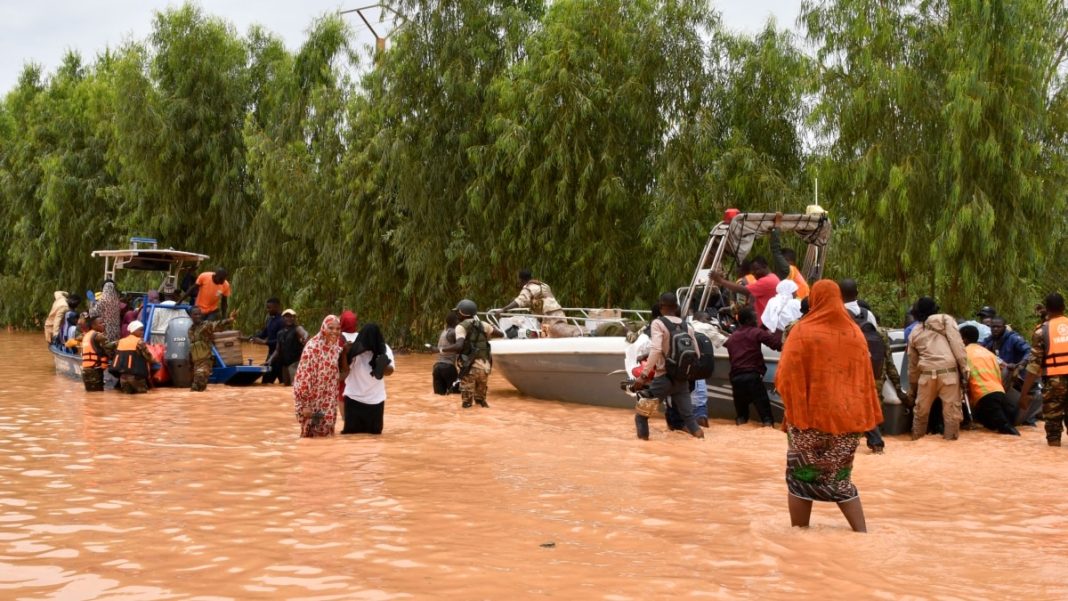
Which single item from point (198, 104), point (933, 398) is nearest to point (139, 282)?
point (198, 104)

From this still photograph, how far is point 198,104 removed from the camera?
29109 mm

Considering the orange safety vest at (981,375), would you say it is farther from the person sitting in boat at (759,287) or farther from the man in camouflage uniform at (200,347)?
the man in camouflage uniform at (200,347)

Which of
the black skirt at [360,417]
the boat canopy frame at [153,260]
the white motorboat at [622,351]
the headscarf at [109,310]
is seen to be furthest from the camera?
the boat canopy frame at [153,260]

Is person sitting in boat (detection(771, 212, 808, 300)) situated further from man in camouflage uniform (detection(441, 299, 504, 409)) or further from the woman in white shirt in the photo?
A: the woman in white shirt

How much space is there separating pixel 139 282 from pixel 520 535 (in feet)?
80.4

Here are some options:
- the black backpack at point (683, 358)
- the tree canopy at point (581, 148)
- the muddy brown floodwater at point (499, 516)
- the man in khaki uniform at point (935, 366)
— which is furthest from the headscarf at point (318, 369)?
the tree canopy at point (581, 148)

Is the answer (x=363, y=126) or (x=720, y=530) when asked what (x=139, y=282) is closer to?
(x=363, y=126)

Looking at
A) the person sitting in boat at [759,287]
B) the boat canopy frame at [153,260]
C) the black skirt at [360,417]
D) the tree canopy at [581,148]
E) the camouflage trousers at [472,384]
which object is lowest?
the black skirt at [360,417]

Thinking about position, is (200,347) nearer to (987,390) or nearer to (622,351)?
(622,351)

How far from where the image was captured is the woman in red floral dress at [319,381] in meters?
10.9

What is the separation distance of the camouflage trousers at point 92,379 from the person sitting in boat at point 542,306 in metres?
5.95

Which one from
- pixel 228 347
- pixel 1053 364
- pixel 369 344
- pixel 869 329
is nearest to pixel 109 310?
pixel 228 347

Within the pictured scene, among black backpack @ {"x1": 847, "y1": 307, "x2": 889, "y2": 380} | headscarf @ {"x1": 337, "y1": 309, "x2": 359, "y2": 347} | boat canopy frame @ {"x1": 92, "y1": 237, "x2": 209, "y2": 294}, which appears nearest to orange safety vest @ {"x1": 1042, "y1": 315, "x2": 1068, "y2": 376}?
black backpack @ {"x1": 847, "y1": 307, "x2": 889, "y2": 380}

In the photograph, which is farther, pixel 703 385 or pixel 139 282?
pixel 139 282
